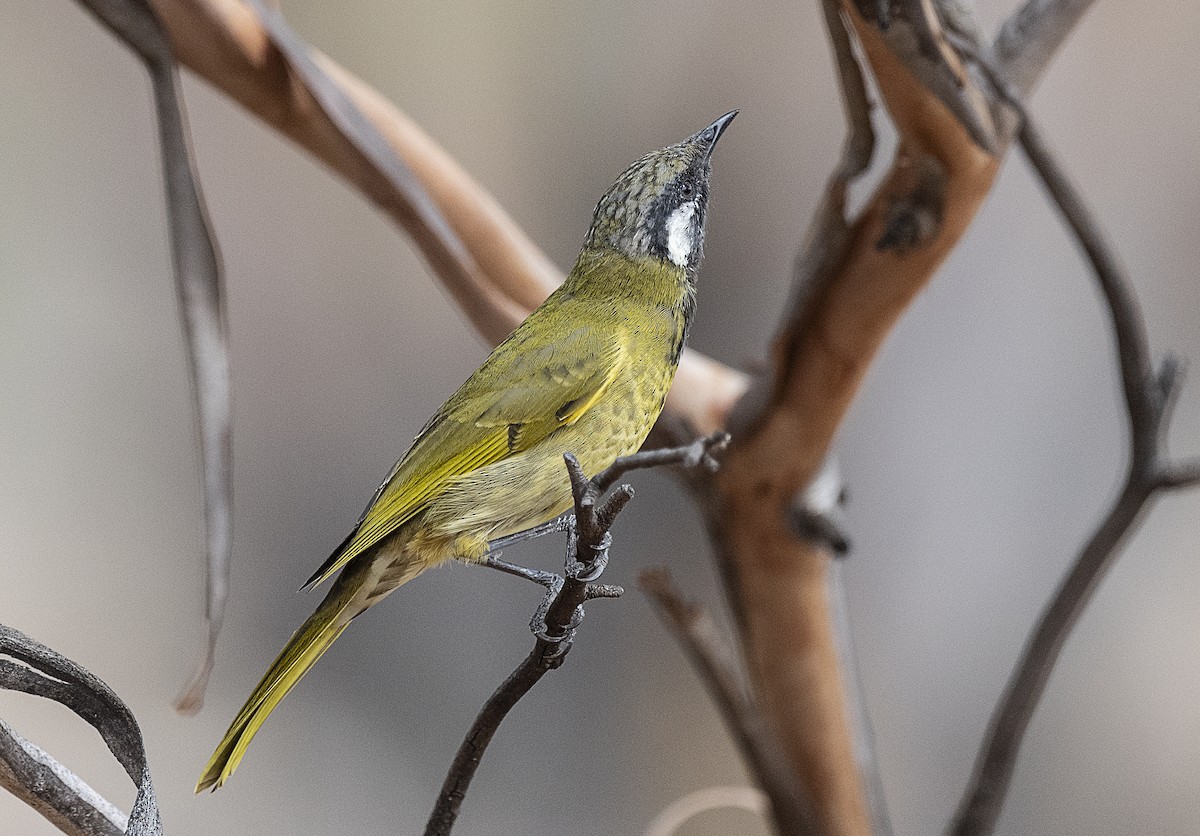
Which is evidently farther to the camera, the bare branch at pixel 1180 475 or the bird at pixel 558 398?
the bare branch at pixel 1180 475

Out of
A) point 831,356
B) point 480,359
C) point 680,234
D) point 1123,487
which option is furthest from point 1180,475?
point 480,359

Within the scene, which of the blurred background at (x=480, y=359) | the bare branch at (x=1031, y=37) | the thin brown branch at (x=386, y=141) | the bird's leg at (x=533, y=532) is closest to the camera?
the bird's leg at (x=533, y=532)

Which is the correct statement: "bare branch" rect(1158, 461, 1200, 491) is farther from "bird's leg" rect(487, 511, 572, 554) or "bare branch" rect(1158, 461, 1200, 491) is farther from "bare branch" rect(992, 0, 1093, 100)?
"bird's leg" rect(487, 511, 572, 554)

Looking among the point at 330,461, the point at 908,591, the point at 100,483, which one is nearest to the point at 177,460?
the point at 100,483

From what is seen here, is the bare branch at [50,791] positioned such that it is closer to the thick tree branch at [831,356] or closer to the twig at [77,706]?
the twig at [77,706]

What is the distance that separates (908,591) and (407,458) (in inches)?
45.3

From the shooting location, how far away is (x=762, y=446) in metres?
0.83

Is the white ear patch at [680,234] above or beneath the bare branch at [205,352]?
beneath

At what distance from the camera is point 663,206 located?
1.62ft

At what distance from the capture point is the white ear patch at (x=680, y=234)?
50cm

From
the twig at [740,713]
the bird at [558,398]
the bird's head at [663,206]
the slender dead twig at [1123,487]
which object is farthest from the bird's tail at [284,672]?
the slender dead twig at [1123,487]

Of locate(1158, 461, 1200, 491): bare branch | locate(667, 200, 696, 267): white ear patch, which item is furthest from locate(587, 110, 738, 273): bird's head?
locate(1158, 461, 1200, 491): bare branch

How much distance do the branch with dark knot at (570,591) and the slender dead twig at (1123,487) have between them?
1.31 feet

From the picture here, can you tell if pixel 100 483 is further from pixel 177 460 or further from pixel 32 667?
pixel 32 667
